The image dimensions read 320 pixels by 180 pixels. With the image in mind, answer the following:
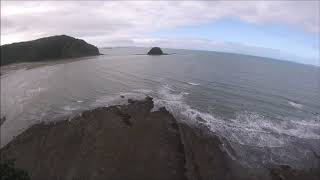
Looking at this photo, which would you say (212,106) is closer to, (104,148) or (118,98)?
(118,98)

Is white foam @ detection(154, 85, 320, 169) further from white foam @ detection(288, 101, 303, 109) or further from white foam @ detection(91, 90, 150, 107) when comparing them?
→ white foam @ detection(288, 101, 303, 109)

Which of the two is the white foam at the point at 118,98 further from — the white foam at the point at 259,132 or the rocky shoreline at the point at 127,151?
the rocky shoreline at the point at 127,151

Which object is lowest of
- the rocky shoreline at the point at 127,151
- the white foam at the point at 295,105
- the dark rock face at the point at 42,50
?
the rocky shoreline at the point at 127,151

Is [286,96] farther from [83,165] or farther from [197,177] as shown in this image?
[83,165]

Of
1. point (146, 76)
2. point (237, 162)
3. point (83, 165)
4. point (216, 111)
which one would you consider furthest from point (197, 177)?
point (146, 76)

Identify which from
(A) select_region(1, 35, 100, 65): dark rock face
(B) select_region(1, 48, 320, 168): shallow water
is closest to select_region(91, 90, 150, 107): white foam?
(B) select_region(1, 48, 320, 168): shallow water

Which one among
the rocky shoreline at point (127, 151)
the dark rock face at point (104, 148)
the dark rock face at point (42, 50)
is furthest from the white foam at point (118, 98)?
the dark rock face at point (42, 50)
